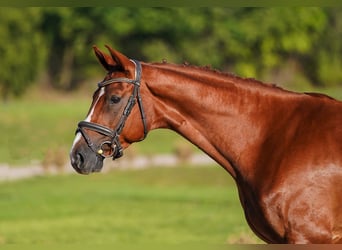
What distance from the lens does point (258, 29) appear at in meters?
30.8

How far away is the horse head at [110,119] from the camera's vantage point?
533cm

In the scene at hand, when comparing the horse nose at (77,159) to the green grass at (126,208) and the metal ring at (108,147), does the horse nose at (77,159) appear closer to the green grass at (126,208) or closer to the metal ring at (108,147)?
the metal ring at (108,147)

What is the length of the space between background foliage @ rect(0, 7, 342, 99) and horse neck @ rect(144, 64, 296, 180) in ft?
74.0

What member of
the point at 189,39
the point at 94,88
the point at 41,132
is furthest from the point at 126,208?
the point at 189,39

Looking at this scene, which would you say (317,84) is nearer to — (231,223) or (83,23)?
(83,23)

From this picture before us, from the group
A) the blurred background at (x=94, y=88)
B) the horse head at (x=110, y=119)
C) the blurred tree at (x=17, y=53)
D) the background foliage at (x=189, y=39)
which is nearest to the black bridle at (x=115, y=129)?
the horse head at (x=110, y=119)

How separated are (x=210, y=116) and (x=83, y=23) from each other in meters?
24.5

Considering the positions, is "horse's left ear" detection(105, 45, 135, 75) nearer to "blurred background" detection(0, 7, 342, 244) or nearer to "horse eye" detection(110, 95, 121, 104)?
"horse eye" detection(110, 95, 121, 104)

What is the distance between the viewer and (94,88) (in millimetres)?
28156

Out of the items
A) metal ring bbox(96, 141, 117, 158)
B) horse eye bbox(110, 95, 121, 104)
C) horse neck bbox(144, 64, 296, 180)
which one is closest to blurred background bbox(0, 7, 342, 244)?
horse neck bbox(144, 64, 296, 180)

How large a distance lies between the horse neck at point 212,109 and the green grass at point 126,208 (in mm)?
2737

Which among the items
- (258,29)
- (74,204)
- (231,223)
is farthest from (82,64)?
(231,223)

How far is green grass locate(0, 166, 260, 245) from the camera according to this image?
11.5 meters

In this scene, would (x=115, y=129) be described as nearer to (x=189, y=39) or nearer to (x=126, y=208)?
(x=126, y=208)
